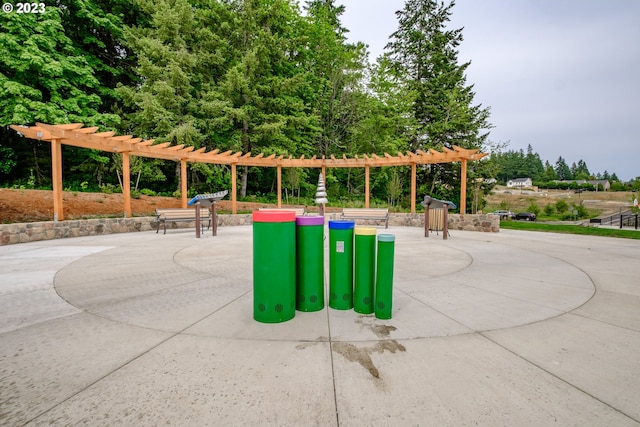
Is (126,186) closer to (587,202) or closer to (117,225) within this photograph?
(117,225)

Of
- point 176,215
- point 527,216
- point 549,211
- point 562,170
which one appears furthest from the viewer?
point 562,170

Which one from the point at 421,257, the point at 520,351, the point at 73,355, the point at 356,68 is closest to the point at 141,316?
the point at 73,355

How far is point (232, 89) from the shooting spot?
60.7 feet

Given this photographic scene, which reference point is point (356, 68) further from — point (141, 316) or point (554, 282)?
point (141, 316)

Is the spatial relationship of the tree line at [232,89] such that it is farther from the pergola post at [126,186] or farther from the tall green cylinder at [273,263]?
the tall green cylinder at [273,263]

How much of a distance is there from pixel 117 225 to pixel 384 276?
11.3 meters

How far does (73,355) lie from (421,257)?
5814mm

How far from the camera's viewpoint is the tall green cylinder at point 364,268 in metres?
3.04

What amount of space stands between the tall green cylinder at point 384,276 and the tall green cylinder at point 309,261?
0.64 metres

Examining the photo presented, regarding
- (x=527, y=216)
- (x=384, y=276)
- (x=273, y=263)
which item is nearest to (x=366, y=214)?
(x=384, y=276)

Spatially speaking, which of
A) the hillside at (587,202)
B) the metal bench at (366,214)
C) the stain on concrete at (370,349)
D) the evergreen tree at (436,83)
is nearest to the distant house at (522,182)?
the hillside at (587,202)

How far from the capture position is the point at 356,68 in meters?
25.2

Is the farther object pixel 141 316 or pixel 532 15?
pixel 532 15

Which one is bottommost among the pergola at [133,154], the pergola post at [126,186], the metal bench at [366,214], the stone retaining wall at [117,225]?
the stone retaining wall at [117,225]
